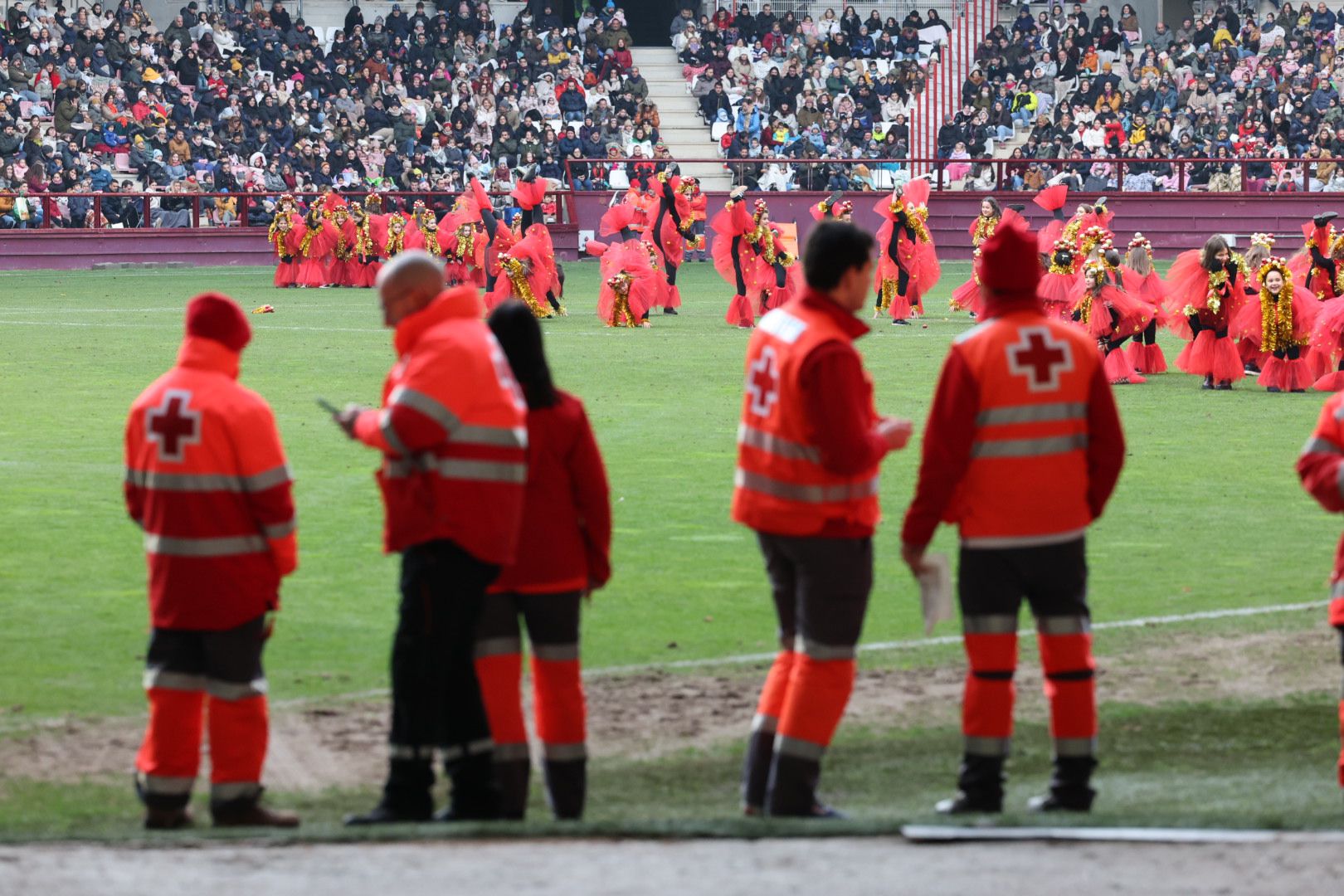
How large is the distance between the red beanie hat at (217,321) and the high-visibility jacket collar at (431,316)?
625 millimetres

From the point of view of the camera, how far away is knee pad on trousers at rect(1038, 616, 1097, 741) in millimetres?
6242

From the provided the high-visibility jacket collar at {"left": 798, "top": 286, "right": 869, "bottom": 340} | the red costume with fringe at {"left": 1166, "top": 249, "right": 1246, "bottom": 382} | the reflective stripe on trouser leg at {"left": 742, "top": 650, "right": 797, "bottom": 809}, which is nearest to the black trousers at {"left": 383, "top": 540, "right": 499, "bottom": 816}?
the reflective stripe on trouser leg at {"left": 742, "top": 650, "right": 797, "bottom": 809}

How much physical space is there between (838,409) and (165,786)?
229 centimetres

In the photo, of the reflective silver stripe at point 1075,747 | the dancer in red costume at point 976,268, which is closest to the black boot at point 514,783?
the reflective silver stripe at point 1075,747

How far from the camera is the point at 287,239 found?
119 feet

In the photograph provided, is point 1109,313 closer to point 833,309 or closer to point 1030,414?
point 1030,414

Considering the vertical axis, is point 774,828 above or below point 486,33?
below

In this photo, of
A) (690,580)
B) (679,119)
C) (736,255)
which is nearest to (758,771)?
(690,580)

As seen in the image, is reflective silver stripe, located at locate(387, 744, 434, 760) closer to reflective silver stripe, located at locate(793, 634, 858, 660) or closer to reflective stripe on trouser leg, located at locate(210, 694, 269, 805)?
reflective stripe on trouser leg, located at locate(210, 694, 269, 805)

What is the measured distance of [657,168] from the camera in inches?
1751

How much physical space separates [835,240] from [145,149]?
126 feet

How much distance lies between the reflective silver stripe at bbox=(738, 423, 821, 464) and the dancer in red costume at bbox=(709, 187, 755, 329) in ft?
69.0

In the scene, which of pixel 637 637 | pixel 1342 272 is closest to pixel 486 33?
pixel 1342 272

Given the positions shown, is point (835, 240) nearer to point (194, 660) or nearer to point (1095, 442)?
point (1095, 442)
